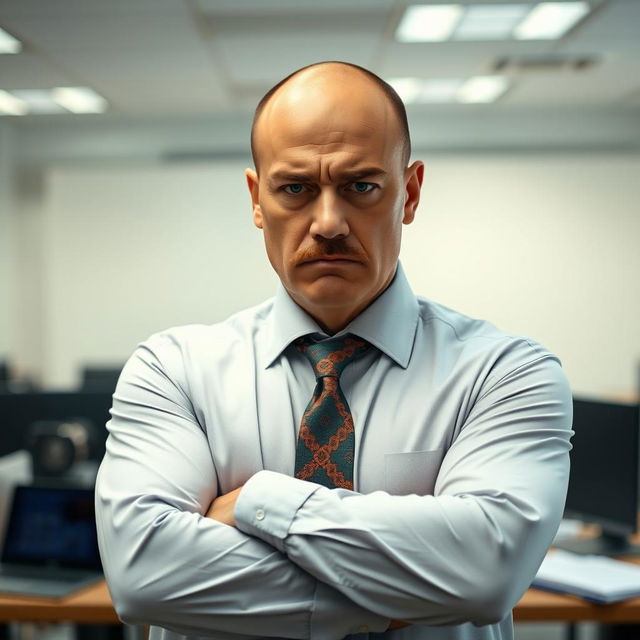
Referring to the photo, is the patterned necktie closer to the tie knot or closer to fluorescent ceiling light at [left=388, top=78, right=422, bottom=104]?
the tie knot

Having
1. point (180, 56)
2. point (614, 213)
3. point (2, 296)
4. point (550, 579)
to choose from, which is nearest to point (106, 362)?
point (2, 296)

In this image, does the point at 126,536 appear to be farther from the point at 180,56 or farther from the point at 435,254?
the point at 435,254

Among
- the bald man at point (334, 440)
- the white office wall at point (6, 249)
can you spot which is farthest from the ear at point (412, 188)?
the white office wall at point (6, 249)

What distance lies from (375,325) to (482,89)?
187 inches

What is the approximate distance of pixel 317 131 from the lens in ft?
3.51

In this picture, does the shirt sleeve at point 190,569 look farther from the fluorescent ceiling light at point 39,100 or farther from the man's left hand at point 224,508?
the fluorescent ceiling light at point 39,100

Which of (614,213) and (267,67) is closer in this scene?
(267,67)

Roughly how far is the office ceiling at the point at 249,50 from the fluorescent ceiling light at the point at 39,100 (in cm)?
18

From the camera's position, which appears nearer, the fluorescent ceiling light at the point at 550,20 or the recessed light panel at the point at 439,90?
the fluorescent ceiling light at the point at 550,20

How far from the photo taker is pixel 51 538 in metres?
2.07

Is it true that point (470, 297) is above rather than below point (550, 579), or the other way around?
above

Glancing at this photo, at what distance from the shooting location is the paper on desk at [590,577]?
6.27ft

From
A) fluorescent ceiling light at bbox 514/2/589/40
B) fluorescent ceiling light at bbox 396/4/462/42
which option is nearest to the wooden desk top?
fluorescent ceiling light at bbox 396/4/462/42

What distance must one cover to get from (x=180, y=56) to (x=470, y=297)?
2.93 metres
